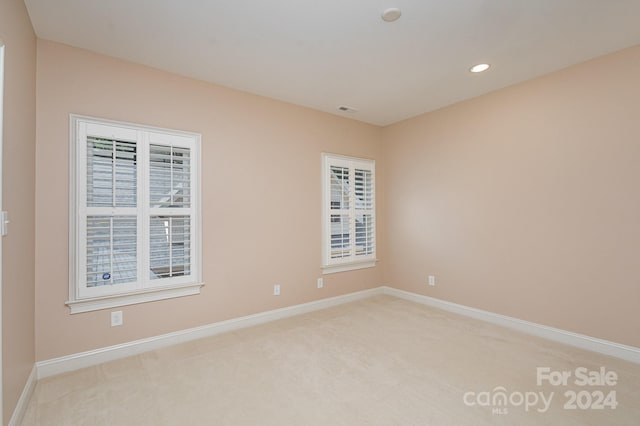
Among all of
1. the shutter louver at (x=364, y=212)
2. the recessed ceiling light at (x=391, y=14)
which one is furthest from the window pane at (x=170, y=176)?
the shutter louver at (x=364, y=212)

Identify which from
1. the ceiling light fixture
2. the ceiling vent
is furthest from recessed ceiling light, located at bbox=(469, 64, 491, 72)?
the ceiling vent

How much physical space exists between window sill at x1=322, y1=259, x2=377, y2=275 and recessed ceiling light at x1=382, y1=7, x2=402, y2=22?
2.93 meters

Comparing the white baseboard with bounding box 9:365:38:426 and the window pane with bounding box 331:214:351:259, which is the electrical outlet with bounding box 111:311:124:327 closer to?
the white baseboard with bounding box 9:365:38:426

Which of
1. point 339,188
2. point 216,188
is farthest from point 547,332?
point 216,188

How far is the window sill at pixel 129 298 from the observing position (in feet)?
8.28

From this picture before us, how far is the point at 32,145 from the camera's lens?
90.2 inches

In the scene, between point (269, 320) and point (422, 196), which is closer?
point (269, 320)

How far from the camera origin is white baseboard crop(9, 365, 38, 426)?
181cm

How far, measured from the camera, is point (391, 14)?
2.16 metres

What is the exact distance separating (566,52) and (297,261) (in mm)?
3446

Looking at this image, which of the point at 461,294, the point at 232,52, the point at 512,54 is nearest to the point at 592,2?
the point at 512,54

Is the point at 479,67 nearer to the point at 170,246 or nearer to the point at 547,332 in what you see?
the point at 547,332

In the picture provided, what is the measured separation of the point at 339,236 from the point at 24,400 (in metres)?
3.37

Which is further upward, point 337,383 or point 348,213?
point 348,213
